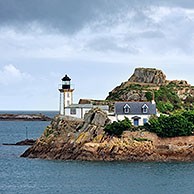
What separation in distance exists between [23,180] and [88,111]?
21.6m

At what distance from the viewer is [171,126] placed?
65.8 meters

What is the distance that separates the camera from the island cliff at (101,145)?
62094 millimetres

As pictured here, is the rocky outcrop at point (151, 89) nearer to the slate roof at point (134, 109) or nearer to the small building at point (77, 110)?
the slate roof at point (134, 109)

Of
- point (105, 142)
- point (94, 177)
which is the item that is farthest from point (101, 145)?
point (94, 177)

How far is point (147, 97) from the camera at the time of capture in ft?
314

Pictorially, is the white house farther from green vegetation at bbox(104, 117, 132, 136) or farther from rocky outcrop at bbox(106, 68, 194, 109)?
rocky outcrop at bbox(106, 68, 194, 109)

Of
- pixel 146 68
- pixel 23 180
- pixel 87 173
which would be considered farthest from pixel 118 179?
pixel 146 68

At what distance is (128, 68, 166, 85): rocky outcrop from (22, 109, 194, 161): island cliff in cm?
4612

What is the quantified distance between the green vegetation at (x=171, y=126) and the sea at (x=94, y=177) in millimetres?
5929

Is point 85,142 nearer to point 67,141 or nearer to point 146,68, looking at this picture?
point 67,141

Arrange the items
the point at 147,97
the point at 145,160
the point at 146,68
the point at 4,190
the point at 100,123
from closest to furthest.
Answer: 1. the point at 4,190
2. the point at 145,160
3. the point at 100,123
4. the point at 147,97
5. the point at 146,68

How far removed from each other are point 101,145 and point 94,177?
1049cm

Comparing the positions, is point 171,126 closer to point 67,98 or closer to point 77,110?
point 77,110

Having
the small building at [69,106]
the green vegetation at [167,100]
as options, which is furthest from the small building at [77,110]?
the green vegetation at [167,100]
